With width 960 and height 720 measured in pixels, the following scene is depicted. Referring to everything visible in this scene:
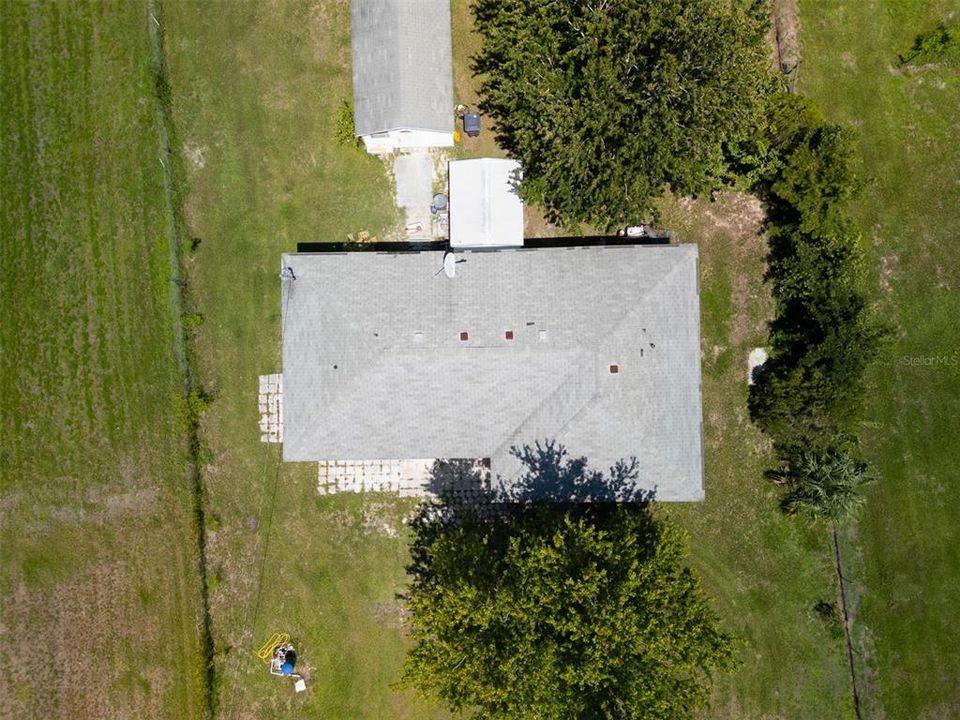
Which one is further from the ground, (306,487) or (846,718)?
(306,487)

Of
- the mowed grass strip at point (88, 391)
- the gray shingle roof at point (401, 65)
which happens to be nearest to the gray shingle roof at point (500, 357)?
the gray shingle roof at point (401, 65)

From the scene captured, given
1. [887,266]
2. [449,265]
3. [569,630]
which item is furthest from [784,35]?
[569,630]

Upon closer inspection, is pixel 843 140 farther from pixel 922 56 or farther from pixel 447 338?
pixel 447 338

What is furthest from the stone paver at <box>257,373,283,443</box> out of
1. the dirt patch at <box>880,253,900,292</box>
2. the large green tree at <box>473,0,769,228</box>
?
the dirt patch at <box>880,253,900,292</box>

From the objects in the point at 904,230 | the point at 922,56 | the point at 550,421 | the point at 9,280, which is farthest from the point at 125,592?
the point at 922,56

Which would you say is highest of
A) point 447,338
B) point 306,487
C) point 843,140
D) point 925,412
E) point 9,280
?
point 843,140

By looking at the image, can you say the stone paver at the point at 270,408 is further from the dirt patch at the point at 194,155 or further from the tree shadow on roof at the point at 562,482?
the dirt patch at the point at 194,155
